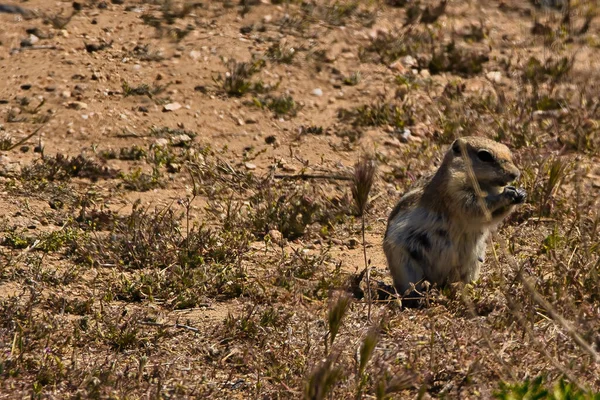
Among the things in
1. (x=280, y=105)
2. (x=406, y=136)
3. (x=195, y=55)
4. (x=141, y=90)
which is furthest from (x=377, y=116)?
(x=141, y=90)

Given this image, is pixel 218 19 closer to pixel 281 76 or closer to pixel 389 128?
pixel 281 76

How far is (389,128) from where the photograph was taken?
33.2ft

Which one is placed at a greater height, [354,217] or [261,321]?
[261,321]

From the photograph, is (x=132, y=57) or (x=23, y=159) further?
(x=132, y=57)

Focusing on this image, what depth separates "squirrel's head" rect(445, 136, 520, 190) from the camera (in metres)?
7.46

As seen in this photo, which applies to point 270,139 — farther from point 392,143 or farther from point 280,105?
point 392,143

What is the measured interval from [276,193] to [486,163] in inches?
85.5

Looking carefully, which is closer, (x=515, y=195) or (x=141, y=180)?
(x=515, y=195)

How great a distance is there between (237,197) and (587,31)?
18.3ft

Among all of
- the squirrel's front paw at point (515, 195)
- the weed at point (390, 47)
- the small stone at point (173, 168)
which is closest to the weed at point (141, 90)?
the small stone at point (173, 168)

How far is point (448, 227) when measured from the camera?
7.31 m

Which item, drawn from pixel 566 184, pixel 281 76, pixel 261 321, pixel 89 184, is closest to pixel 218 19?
pixel 281 76

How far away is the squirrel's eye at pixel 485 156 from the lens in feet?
24.6

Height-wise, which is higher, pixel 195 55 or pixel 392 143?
pixel 195 55
